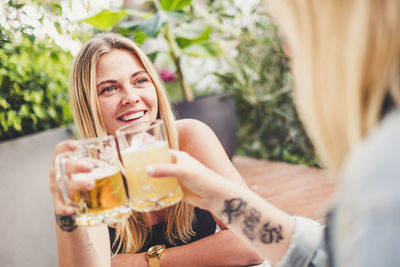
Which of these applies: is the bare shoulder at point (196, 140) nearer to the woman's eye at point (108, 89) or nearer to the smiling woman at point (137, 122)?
the smiling woman at point (137, 122)

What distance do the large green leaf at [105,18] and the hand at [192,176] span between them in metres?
2.25

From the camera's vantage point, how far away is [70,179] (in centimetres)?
90

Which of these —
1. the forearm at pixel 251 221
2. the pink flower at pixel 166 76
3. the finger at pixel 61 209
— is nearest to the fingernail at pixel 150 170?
the forearm at pixel 251 221

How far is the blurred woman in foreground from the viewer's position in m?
0.49

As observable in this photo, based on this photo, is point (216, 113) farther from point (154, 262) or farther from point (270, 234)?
point (270, 234)

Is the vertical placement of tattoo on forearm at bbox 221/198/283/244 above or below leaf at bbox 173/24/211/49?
below

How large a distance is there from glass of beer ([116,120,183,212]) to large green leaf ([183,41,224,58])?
221 cm

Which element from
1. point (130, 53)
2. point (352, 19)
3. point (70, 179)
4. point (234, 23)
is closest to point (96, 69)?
point (130, 53)

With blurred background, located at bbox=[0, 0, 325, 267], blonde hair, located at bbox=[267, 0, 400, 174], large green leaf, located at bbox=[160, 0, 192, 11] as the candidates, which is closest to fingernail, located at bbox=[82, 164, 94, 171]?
blonde hair, located at bbox=[267, 0, 400, 174]

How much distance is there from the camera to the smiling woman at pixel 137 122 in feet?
4.64

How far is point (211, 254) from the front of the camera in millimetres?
1383

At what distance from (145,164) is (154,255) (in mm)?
691

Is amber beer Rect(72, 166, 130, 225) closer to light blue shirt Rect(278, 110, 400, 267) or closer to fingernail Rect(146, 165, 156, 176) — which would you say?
fingernail Rect(146, 165, 156, 176)

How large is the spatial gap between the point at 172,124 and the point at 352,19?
1.05 metres
